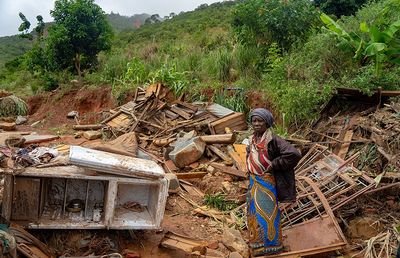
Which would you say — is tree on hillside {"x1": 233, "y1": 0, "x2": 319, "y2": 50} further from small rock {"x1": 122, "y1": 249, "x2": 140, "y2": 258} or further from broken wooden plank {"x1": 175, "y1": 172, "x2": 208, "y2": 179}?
small rock {"x1": 122, "y1": 249, "x2": 140, "y2": 258}

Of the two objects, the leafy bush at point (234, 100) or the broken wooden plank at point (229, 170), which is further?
the leafy bush at point (234, 100)

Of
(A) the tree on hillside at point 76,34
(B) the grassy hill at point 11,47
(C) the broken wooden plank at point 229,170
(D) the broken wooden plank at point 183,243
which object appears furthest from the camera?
(B) the grassy hill at point 11,47

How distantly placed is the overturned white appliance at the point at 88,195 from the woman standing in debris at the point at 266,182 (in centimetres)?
108

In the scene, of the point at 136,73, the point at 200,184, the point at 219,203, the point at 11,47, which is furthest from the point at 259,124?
the point at 11,47

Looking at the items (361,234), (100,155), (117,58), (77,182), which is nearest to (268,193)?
(361,234)

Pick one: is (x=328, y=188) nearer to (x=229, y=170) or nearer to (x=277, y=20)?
(x=229, y=170)

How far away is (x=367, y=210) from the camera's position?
18.1 feet

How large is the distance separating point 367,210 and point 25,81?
17572mm

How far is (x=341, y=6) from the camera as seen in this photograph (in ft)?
50.7

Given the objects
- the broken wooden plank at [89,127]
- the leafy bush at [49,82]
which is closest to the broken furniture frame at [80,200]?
the broken wooden plank at [89,127]

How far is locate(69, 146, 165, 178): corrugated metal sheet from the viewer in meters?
4.41

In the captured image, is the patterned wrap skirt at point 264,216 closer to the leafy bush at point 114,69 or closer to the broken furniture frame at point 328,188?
the broken furniture frame at point 328,188

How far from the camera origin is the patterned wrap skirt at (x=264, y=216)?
466cm

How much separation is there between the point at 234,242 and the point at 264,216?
2.30 ft
